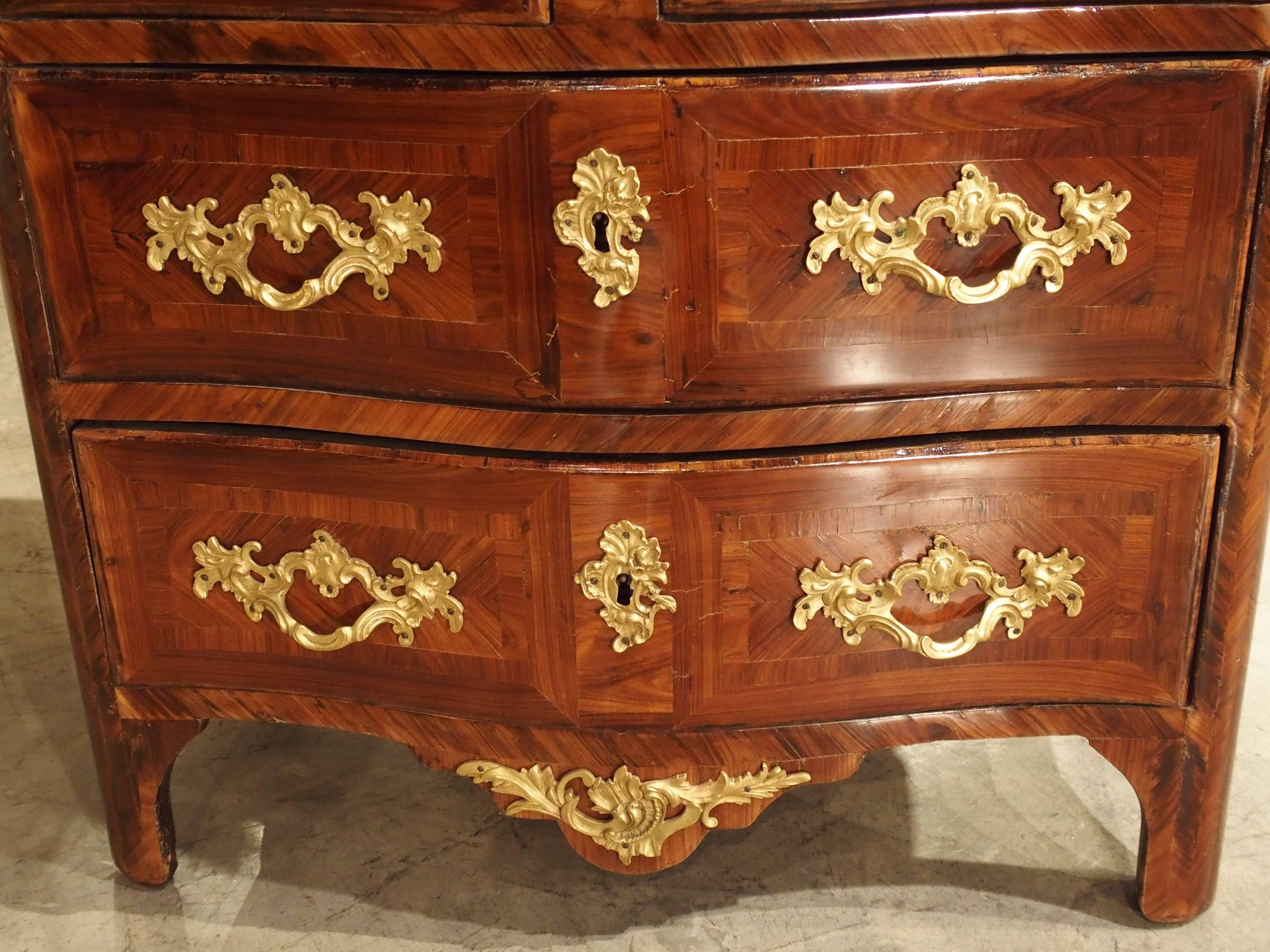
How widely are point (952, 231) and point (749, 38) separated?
0.61ft

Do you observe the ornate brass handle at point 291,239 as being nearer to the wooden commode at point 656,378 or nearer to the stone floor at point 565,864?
the wooden commode at point 656,378

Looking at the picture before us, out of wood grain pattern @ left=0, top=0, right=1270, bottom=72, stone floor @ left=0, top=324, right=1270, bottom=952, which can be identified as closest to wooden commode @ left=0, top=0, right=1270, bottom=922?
wood grain pattern @ left=0, top=0, right=1270, bottom=72

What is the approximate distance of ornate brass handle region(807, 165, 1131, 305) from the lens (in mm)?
811

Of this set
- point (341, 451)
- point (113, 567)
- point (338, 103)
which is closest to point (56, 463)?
point (113, 567)

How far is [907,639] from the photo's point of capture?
0.91 meters

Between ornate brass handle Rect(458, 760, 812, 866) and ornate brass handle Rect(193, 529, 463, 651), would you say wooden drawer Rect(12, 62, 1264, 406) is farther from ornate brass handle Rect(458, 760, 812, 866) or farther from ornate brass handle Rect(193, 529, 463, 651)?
ornate brass handle Rect(458, 760, 812, 866)

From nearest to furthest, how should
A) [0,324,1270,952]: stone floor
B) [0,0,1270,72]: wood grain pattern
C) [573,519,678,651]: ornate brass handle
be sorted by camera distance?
[0,0,1270,72]: wood grain pattern
[573,519,678,651]: ornate brass handle
[0,324,1270,952]: stone floor

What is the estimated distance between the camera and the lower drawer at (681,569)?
89cm

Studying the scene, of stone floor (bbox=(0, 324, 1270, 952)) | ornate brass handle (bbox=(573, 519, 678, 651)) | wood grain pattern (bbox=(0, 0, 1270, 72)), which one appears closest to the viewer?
wood grain pattern (bbox=(0, 0, 1270, 72))

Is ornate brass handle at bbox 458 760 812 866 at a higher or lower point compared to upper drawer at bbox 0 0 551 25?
lower

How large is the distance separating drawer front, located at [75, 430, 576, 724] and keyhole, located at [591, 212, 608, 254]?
0.17 metres

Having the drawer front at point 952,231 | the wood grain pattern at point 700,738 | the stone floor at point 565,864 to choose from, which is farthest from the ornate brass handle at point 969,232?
the stone floor at point 565,864

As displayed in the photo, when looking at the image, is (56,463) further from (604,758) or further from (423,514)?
(604,758)

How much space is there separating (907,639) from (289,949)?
22.9 inches
